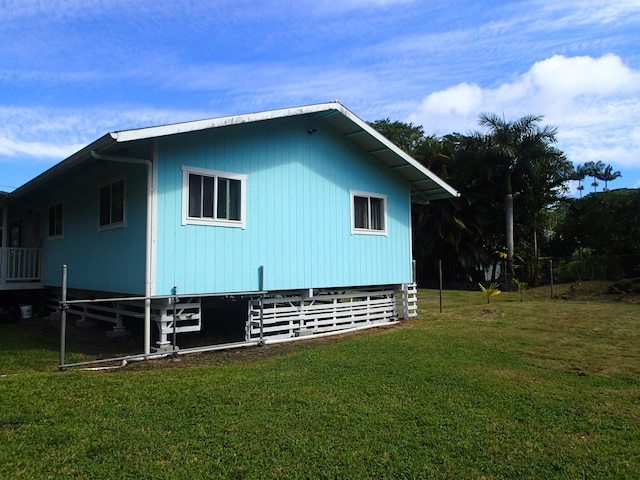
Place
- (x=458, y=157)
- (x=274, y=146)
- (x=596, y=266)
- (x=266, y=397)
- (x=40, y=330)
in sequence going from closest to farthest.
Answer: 1. (x=266, y=397)
2. (x=274, y=146)
3. (x=40, y=330)
4. (x=596, y=266)
5. (x=458, y=157)

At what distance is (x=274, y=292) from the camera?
10875 millimetres

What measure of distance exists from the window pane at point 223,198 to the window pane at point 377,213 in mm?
4262

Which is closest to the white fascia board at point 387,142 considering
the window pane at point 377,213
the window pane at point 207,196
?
the window pane at point 377,213

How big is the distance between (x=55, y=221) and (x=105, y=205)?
14.1 feet

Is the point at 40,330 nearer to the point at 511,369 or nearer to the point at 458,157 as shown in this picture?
the point at 511,369

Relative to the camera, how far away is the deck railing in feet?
45.1

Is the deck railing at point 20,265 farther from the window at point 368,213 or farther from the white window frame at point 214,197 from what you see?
the window at point 368,213

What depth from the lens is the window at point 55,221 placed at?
1338 cm

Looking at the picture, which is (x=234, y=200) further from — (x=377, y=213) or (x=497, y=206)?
(x=497, y=206)

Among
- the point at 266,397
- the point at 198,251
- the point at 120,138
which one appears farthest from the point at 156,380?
the point at 120,138

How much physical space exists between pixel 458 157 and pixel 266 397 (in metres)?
25.5

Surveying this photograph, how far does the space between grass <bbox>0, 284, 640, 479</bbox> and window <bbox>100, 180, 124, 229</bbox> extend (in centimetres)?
270

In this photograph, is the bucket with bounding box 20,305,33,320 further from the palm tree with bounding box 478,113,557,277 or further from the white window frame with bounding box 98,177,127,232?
the palm tree with bounding box 478,113,557,277

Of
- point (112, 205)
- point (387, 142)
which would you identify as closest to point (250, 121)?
point (112, 205)
